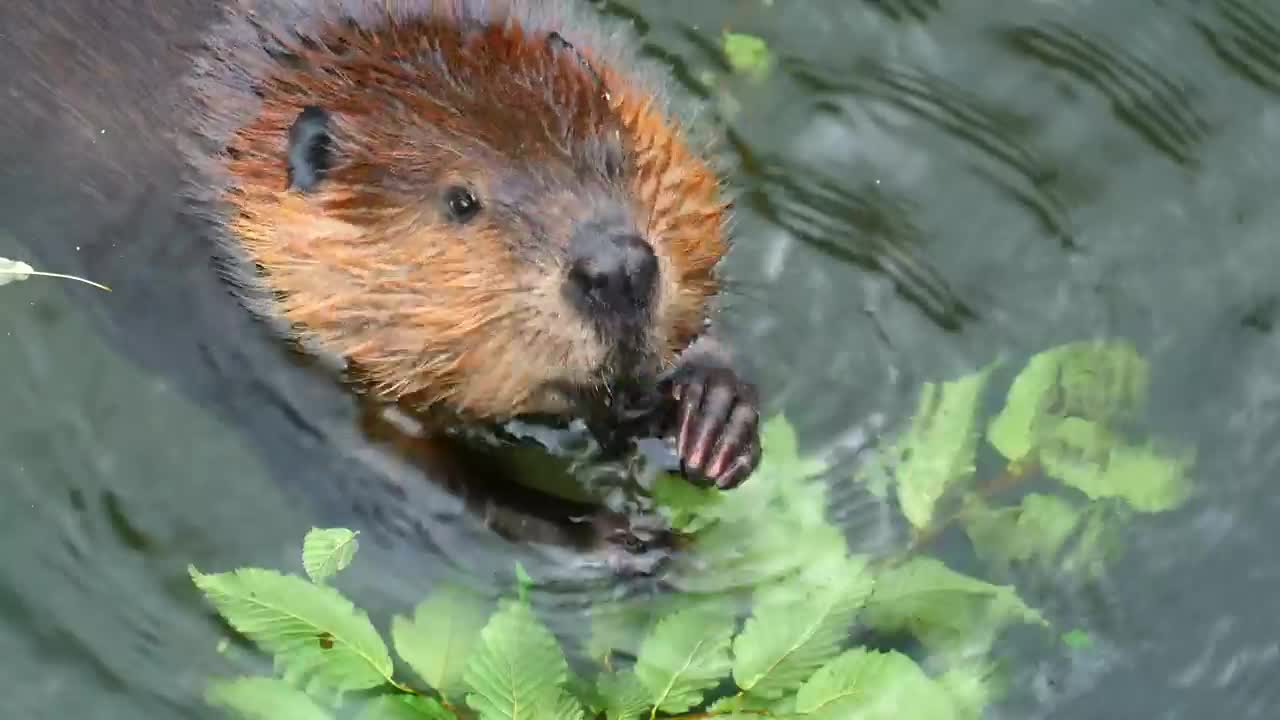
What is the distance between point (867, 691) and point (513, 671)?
0.48 metres

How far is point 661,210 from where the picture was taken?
1929mm

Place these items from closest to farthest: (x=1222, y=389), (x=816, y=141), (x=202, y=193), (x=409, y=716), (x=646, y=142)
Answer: (x=409, y=716) < (x=646, y=142) < (x=202, y=193) < (x=1222, y=389) < (x=816, y=141)

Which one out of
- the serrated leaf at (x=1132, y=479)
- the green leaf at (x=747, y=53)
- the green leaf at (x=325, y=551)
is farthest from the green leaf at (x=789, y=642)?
the green leaf at (x=747, y=53)

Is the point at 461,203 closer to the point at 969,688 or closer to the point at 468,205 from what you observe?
the point at 468,205

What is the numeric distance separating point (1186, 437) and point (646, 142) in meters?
1.28

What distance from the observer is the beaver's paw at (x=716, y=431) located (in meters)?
2.23

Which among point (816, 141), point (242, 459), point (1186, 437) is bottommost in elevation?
point (242, 459)

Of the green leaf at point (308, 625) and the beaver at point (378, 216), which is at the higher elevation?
the beaver at point (378, 216)

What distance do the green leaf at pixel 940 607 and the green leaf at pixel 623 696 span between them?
41 cm

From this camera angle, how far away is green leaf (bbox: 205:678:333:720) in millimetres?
1912

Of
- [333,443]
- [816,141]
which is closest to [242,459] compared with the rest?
[333,443]

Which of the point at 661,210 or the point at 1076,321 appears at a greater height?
the point at 661,210

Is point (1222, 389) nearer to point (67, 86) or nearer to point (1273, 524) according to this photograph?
point (1273, 524)

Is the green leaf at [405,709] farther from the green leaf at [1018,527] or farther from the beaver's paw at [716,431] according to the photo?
the green leaf at [1018,527]
